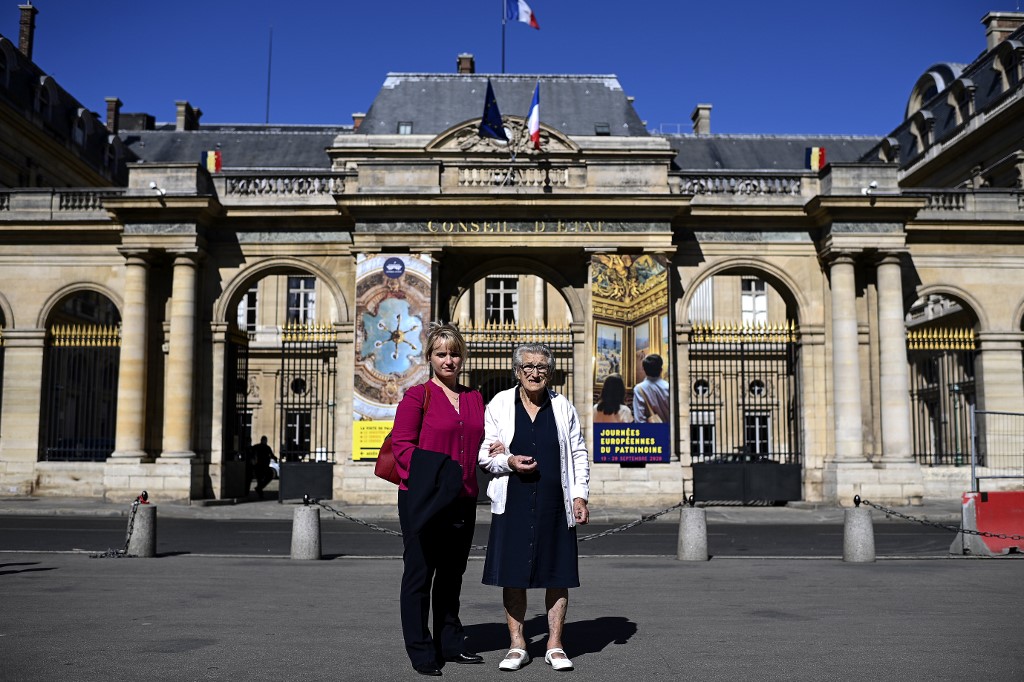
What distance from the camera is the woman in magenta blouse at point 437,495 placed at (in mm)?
5578

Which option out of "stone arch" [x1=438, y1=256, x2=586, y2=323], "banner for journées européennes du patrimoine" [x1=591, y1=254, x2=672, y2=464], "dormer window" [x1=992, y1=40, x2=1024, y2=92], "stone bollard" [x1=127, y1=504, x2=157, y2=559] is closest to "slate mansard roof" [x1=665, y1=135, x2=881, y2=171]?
"dormer window" [x1=992, y1=40, x2=1024, y2=92]

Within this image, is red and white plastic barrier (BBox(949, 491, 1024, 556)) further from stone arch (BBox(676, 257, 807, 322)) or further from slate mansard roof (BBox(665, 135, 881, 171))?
slate mansard roof (BBox(665, 135, 881, 171))

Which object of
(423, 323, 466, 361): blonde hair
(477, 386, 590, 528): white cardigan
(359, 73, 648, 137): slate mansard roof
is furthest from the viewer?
(359, 73, 648, 137): slate mansard roof

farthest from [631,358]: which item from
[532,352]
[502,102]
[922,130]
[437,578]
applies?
[922,130]

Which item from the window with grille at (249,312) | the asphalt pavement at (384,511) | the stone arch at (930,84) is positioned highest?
the stone arch at (930,84)

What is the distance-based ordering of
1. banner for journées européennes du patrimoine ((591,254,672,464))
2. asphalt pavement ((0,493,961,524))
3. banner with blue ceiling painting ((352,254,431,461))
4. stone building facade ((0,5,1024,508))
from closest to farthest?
asphalt pavement ((0,493,961,524))
banner for journées européennes du patrimoine ((591,254,672,464))
banner with blue ceiling painting ((352,254,431,461))
stone building facade ((0,5,1024,508))

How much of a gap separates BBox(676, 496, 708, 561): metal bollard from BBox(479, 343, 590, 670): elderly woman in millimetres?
6416

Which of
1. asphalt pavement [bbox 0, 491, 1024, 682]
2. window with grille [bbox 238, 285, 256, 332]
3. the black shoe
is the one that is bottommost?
asphalt pavement [bbox 0, 491, 1024, 682]

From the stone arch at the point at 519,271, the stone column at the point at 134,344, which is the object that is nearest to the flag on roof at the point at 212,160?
the stone column at the point at 134,344

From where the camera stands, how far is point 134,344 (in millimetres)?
24156

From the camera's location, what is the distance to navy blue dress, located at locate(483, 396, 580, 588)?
569 cm

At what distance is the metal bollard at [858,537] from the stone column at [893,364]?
1203 cm

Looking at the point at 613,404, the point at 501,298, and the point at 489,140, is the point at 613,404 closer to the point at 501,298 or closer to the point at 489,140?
the point at 489,140

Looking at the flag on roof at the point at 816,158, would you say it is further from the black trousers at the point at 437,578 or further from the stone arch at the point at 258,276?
the black trousers at the point at 437,578
